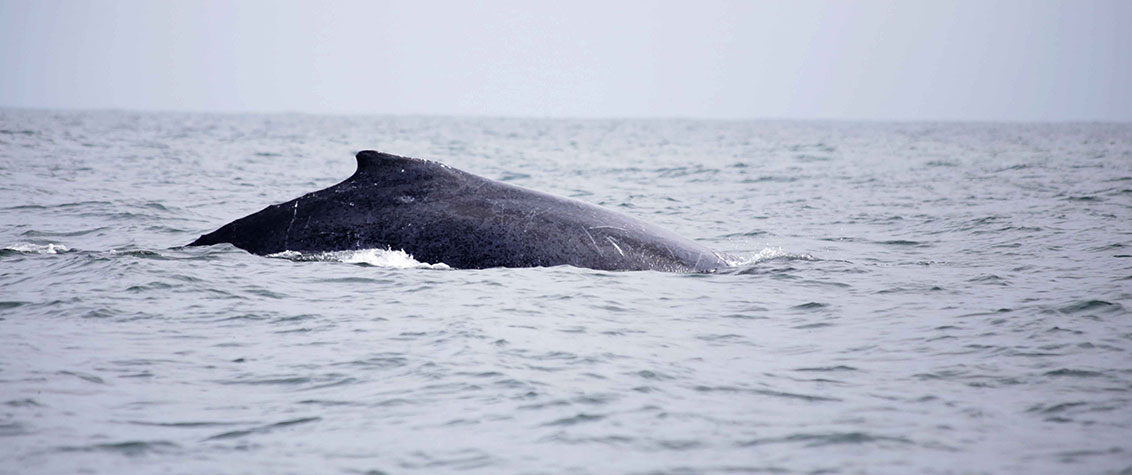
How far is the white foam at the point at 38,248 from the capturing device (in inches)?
481

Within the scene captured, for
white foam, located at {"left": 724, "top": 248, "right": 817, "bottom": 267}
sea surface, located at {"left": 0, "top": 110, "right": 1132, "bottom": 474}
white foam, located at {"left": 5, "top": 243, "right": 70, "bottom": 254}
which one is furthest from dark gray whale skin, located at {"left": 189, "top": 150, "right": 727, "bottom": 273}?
white foam, located at {"left": 5, "top": 243, "right": 70, "bottom": 254}

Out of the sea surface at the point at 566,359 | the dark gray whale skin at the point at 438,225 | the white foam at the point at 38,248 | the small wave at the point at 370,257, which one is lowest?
the white foam at the point at 38,248

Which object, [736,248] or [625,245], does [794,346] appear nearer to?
[625,245]

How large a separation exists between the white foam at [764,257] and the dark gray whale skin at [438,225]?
52.6 inches

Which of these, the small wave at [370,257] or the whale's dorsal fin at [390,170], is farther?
the whale's dorsal fin at [390,170]

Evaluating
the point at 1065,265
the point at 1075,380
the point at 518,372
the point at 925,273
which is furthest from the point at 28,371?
the point at 1065,265

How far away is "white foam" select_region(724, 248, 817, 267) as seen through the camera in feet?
40.2

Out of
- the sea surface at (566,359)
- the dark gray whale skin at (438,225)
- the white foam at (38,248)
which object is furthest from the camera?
the white foam at (38,248)

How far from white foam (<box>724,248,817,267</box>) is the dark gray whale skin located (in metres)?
1.34

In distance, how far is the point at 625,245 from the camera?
10953mm

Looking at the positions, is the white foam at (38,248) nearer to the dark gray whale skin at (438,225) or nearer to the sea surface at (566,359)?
the sea surface at (566,359)

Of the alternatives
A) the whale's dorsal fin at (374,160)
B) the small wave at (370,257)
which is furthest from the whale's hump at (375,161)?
the small wave at (370,257)

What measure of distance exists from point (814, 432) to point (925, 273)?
629 cm

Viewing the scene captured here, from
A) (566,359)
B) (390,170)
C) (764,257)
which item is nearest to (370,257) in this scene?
(390,170)
